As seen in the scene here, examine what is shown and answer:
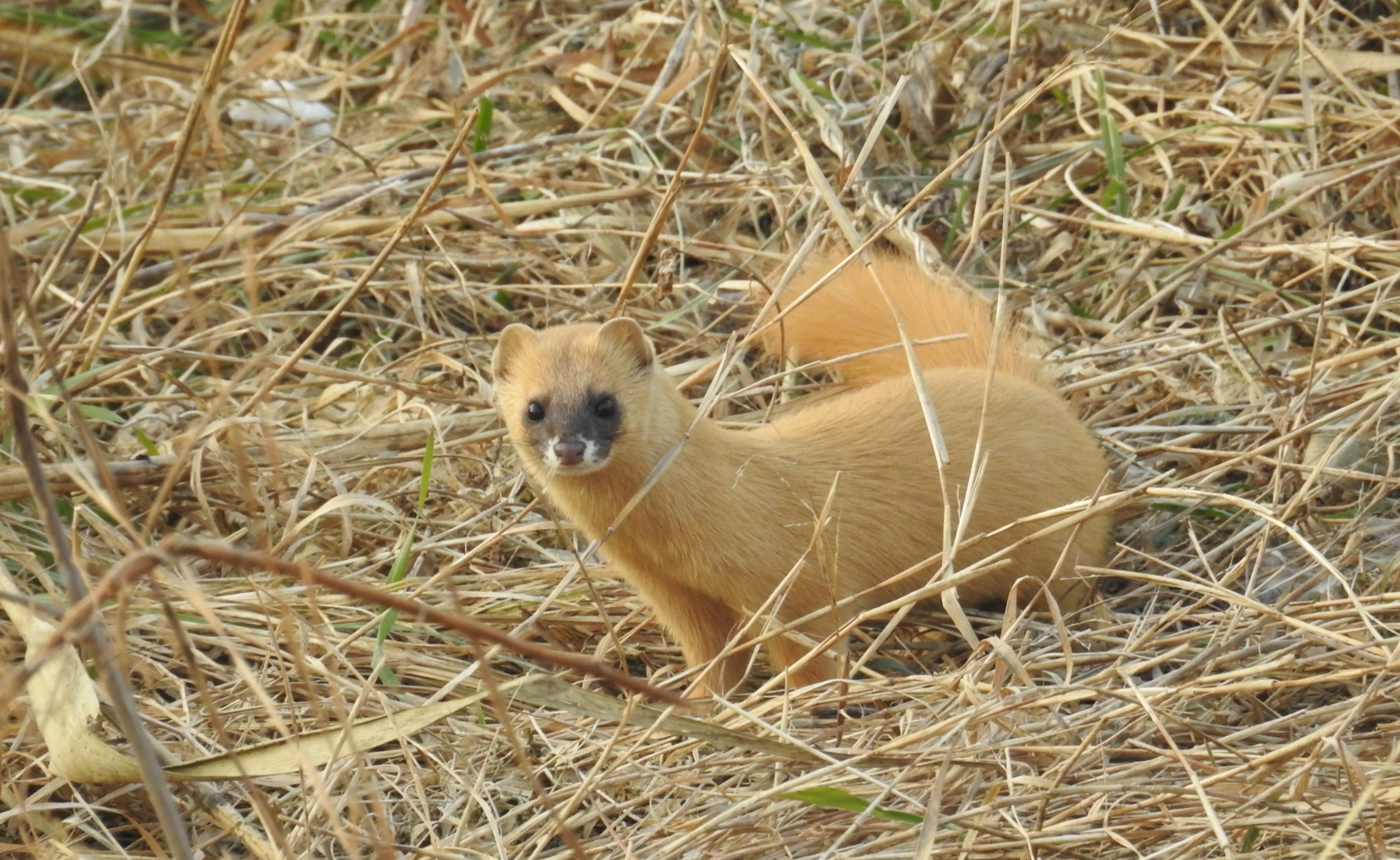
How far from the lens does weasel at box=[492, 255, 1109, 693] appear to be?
3.46m

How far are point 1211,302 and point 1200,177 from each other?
2.17 feet

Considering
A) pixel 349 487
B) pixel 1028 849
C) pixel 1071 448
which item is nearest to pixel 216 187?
pixel 349 487

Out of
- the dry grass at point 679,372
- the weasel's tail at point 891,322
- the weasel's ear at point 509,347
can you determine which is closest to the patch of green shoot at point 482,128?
the dry grass at point 679,372

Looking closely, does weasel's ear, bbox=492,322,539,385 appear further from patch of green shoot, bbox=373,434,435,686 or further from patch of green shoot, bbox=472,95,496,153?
patch of green shoot, bbox=472,95,496,153

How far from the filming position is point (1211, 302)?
4.49 meters

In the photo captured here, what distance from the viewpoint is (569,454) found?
3.27 m

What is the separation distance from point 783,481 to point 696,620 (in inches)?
15.7

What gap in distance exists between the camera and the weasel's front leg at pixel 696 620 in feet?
11.8

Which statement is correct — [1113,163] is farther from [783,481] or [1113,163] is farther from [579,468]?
[579,468]

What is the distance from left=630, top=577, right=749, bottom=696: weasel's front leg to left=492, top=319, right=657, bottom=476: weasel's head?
390 millimetres

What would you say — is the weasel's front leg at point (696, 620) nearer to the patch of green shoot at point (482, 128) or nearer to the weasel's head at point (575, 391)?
the weasel's head at point (575, 391)

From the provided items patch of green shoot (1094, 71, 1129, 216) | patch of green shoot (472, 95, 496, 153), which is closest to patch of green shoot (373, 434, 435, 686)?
patch of green shoot (472, 95, 496, 153)

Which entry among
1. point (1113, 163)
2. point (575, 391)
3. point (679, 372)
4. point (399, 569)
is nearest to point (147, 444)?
point (399, 569)

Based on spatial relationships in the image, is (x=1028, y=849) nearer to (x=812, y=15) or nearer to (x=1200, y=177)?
Result: (x=1200, y=177)
